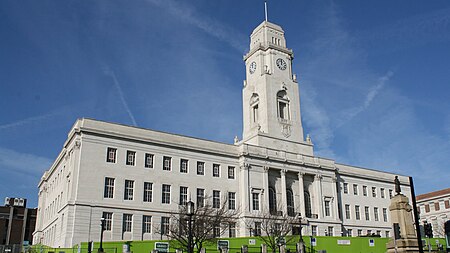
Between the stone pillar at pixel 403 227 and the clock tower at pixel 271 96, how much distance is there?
110ft

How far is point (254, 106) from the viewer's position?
245 ft

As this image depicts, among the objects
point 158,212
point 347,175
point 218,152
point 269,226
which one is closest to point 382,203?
point 347,175

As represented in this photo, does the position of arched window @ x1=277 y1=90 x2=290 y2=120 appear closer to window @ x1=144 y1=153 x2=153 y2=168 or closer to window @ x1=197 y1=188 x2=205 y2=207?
window @ x1=197 y1=188 x2=205 y2=207

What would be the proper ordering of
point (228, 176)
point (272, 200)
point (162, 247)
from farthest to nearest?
point (272, 200)
point (228, 176)
point (162, 247)

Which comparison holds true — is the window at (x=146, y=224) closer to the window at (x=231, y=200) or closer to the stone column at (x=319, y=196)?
the window at (x=231, y=200)

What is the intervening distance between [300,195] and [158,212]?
22.1 metres

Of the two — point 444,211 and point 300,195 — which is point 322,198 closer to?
point 300,195

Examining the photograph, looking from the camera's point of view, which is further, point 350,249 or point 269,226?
point 269,226

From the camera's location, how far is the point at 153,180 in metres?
56.1

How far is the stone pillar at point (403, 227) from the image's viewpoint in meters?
33.1

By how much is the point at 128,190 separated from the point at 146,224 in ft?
15.1

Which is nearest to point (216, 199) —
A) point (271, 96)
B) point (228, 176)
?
point (228, 176)

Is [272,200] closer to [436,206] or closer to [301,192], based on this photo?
[301,192]

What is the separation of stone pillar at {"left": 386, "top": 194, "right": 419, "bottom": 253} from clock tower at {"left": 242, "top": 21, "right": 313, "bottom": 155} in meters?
33.5
